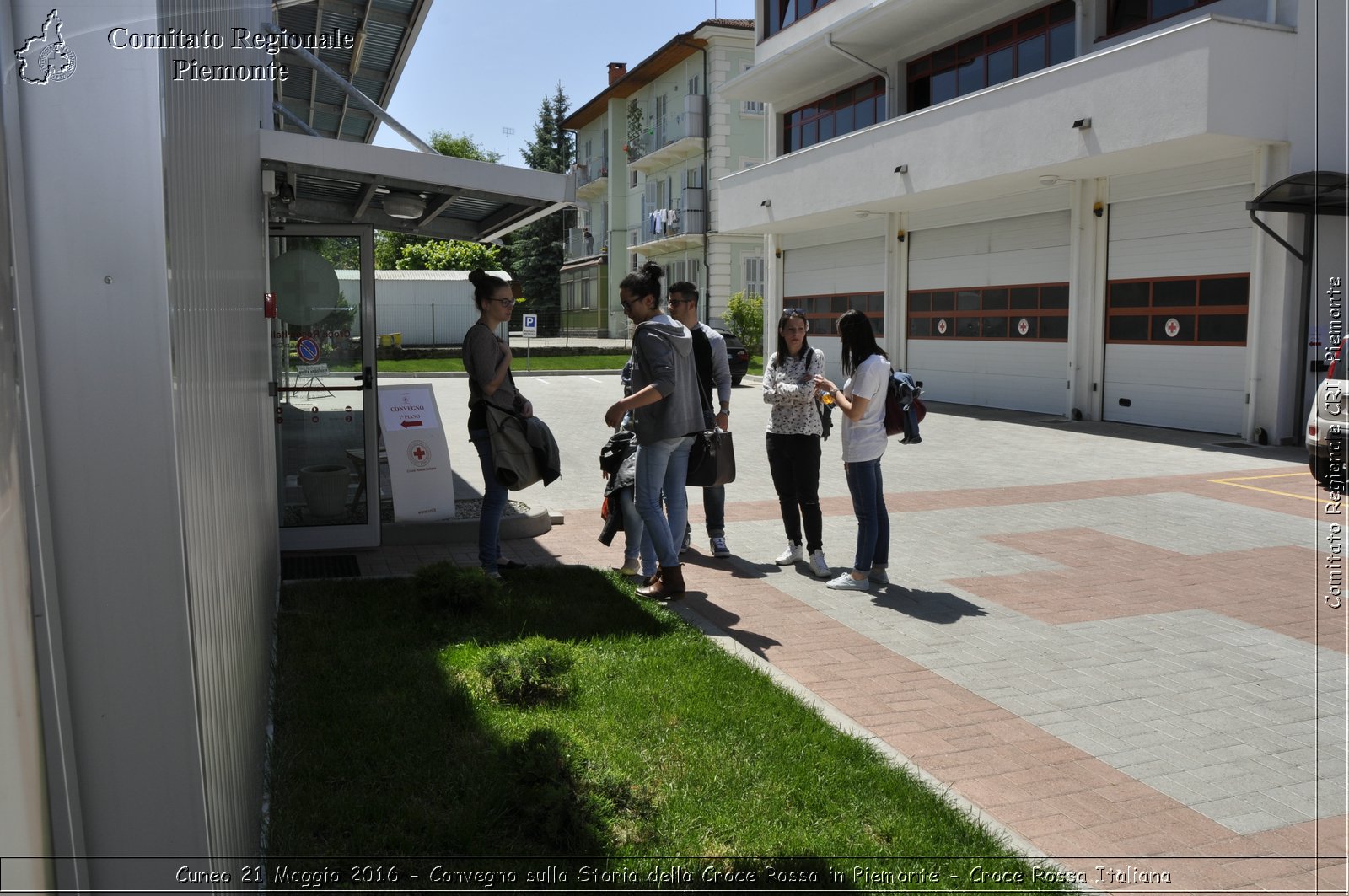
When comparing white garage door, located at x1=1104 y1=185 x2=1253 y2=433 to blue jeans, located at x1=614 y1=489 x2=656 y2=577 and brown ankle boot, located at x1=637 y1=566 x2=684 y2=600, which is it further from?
brown ankle boot, located at x1=637 y1=566 x2=684 y2=600

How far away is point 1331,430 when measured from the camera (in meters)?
10.9

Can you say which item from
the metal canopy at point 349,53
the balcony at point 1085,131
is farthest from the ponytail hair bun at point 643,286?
the balcony at point 1085,131

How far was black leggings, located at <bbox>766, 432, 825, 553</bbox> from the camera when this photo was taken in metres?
7.66

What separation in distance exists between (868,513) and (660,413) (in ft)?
5.68

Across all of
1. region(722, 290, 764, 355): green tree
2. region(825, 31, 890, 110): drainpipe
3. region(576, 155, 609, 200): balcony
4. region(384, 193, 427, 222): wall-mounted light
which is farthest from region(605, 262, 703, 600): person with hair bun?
region(576, 155, 609, 200): balcony

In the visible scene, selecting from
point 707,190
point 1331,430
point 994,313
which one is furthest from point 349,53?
Result: point 707,190

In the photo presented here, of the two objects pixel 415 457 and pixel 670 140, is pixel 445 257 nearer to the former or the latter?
pixel 670 140

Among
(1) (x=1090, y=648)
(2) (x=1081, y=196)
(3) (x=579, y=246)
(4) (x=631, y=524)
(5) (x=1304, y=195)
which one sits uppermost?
(3) (x=579, y=246)

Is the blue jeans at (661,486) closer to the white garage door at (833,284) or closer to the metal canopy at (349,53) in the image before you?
the metal canopy at (349,53)

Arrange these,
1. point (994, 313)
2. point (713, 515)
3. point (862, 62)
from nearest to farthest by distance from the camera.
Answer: point (713, 515), point (994, 313), point (862, 62)

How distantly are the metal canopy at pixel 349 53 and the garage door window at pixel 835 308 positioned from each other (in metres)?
13.3

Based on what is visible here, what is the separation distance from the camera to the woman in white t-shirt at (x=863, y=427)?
23.1 ft

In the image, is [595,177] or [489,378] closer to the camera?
[489,378]

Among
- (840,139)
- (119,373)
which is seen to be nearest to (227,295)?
(119,373)
